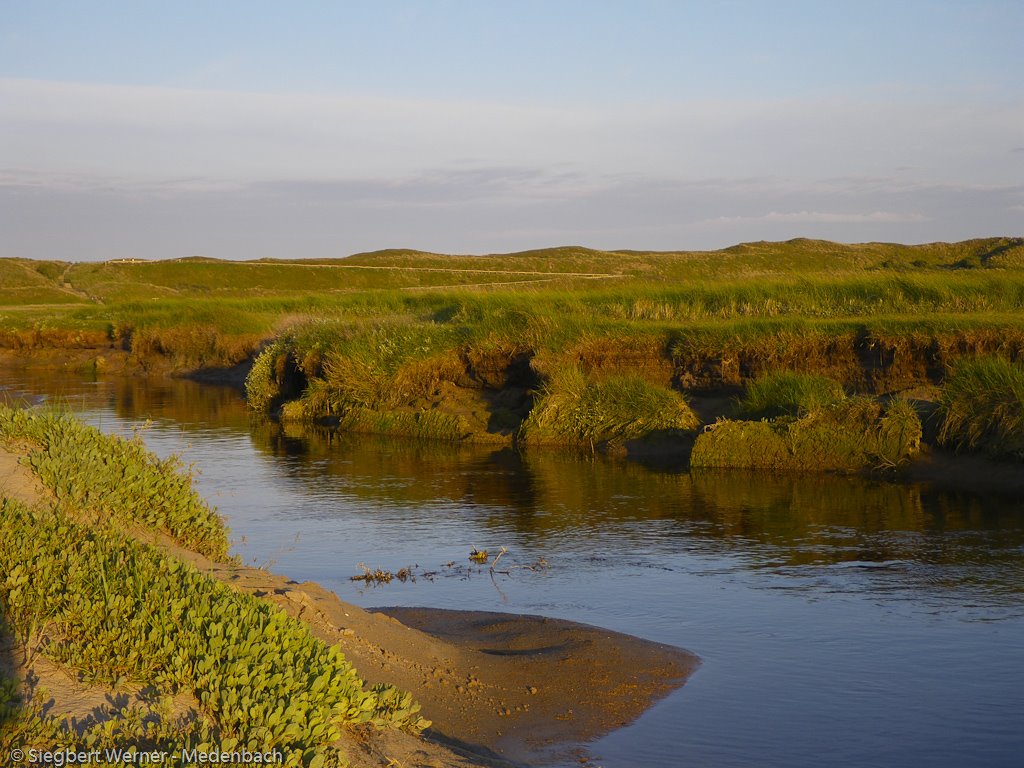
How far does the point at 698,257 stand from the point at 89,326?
39.3 meters

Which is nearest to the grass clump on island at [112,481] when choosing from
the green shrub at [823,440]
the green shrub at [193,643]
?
the green shrub at [193,643]

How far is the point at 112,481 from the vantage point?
24.9ft

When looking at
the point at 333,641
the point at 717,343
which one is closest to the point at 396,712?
the point at 333,641

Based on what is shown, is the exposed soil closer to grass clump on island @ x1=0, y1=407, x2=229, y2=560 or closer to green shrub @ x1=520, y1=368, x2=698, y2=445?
grass clump on island @ x1=0, y1=407, x2=229, y2=560

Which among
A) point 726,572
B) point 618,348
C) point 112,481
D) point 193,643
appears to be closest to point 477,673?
point 193,643

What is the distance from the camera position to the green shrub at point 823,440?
50.2 ft

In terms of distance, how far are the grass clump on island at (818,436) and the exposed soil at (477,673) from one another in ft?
27.5

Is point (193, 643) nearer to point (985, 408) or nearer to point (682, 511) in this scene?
Answer: point (682, 511)

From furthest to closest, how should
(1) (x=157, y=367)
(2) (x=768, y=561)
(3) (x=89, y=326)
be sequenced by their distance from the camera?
(3) (x=89, y=326), (1) (x=157, y=367), (2) (x=768, y=561)

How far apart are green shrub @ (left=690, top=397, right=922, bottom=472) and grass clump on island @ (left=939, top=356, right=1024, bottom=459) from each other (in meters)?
0.52

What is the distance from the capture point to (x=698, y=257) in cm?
6812

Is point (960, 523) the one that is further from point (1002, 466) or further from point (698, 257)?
point (698, 257)

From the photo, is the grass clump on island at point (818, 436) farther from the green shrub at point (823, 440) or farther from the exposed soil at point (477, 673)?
the exposed soil at point (477, 673)

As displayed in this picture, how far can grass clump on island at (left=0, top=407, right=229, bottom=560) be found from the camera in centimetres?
730
